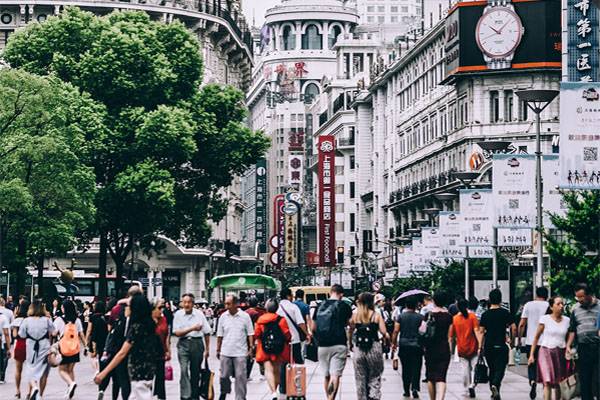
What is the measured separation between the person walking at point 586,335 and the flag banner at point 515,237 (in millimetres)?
22921

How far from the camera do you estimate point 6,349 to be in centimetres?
3703

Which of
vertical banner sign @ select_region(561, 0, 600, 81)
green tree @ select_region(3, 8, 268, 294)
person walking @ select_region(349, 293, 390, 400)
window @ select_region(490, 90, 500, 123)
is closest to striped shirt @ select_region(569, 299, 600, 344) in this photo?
person walking @ select_region(349, 293, 390, 400)

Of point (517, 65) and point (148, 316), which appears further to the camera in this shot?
point (517, 65)

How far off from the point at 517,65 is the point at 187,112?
2942 cm

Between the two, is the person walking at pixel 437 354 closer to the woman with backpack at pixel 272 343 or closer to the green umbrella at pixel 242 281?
the woman with backpack at pixel 272 343

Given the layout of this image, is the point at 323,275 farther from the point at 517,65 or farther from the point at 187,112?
the point at 187,112

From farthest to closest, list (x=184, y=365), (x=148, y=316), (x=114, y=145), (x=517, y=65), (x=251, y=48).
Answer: (x=251, y=48), (x=517, y=65), (x=114, y=145), (x=184, y=365), (x=148, y=316)

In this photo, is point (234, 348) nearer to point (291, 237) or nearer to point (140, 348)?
point (140, 348)

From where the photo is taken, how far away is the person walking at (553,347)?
995 inches

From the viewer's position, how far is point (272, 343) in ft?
88.6

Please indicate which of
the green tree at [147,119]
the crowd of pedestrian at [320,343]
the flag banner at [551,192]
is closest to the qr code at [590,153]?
the crowd of pedestrian at [320,343]

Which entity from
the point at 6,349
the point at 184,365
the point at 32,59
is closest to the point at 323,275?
the point at 32,59

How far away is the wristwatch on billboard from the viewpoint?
89.7 metres

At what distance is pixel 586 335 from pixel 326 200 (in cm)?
14263
